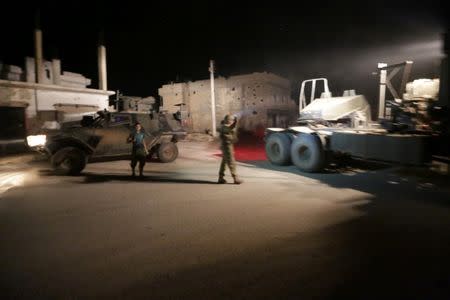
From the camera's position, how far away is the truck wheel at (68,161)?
31.8 feet

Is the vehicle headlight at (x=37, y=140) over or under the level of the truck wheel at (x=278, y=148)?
over

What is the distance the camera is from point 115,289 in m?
3.33

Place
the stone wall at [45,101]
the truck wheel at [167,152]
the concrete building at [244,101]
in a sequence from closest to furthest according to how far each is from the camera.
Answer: the truck wheel at [167,152]
the stone wall at [45,101]
the concrete building at [244,101]

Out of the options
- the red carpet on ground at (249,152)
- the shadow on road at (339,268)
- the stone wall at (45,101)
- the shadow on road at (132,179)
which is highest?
the stone wall at (45,101)

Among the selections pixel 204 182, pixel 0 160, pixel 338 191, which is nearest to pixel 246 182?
pixel 204 182

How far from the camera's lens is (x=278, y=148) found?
1146 centimetres

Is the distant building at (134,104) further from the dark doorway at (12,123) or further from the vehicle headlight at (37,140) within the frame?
the vehicle headlight at (37,140)

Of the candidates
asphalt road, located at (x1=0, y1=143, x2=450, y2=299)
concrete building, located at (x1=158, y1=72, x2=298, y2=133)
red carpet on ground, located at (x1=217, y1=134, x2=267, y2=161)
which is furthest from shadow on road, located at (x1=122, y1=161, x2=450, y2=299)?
concrete building, located at (x1=158, y1=72, x2=298, y2=133)

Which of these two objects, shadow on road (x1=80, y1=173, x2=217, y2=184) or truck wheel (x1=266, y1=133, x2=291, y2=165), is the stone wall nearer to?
shadow on road (x1=80, y1=173, x2=217, y2=184)

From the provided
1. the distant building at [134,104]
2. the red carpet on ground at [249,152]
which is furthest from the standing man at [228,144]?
the distant building at [134,104]

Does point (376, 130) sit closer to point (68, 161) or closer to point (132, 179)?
point (132, 179)

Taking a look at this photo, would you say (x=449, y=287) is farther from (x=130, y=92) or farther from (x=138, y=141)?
(x=130, y=92)

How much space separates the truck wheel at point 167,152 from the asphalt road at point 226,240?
12.5 feet

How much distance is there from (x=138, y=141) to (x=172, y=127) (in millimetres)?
3498
